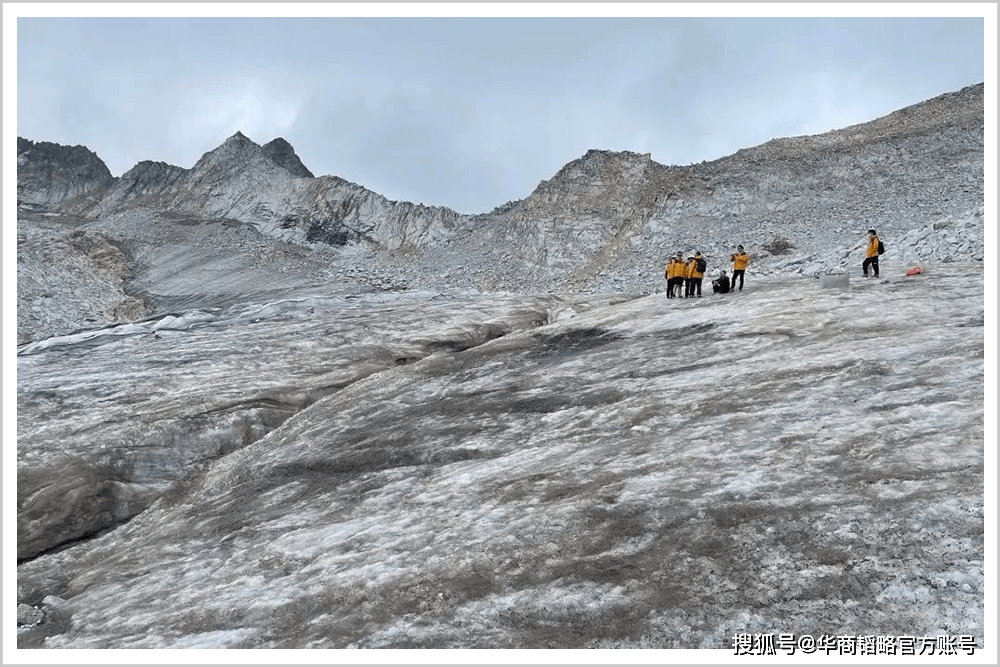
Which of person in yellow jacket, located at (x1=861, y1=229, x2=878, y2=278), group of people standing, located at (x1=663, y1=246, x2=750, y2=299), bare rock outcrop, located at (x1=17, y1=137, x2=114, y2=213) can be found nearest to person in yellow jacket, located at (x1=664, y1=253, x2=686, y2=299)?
group of people standing, located at (x1=663, y1=246, x2=750, y2=299)

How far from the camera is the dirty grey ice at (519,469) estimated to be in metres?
6.59

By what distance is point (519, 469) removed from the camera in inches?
386

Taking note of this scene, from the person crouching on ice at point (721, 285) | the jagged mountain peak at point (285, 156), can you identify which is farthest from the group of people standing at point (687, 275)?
the jagged mountain peak at point (285, 156)

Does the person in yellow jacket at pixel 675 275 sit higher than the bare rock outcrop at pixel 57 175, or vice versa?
the bare rock outcrop at pixel 57 175

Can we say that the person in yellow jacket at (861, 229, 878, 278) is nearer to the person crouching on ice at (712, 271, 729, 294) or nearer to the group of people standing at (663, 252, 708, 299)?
the person crouching on ice at (712, 271, 729, 294)

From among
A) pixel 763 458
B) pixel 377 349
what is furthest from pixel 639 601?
pixel 377 349

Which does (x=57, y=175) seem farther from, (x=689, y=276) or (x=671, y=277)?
(x=689, y=276)

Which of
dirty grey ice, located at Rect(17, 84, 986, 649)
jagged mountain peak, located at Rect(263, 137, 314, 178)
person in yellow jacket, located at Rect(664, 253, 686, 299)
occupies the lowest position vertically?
dirty grey ice, located at Rect(17, 84, 986, 649)

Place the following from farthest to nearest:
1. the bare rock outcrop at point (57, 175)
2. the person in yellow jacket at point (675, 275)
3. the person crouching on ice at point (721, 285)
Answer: the bare rock outcrop at point (57, 175) < the person in yellow jacket at point (675, 275) < the person crouching on ice at point (721, 285)

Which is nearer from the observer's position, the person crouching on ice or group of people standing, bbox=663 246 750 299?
the person crouching on ice

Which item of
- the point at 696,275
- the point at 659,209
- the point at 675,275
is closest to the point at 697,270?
the point at 696,275

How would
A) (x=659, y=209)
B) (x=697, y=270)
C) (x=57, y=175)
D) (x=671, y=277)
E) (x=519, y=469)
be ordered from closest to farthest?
1. (x=519, y=469)
2. (x=697, y=270)
3. (x=671, y=277)
4. (x=659, y=209)
5. (x=57, y=175)

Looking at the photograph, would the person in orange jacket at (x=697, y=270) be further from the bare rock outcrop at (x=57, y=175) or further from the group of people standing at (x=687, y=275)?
the bare rock outcrop at (x=57, y=175)

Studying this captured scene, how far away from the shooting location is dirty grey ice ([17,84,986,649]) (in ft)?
21.6
